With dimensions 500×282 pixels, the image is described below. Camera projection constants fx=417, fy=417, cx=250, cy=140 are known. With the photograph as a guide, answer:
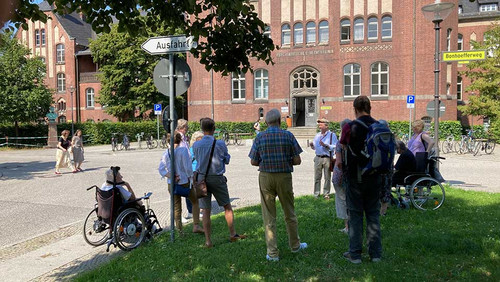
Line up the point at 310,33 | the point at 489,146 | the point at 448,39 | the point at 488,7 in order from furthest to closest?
the point at 488,7
the point at 310,33
the point at 448,39
the point at 489,146

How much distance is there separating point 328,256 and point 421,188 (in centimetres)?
353

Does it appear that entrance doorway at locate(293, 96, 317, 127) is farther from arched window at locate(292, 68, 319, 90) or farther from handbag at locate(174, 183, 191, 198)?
handbag at locate(174, 183, 191, 198)

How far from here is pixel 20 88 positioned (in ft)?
102

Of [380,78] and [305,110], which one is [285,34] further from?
[380,78]

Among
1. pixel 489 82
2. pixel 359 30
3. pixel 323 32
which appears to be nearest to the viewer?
pixel 489 82

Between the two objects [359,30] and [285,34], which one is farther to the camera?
[285,34]

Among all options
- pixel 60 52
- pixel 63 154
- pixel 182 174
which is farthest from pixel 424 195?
pixel 60 52

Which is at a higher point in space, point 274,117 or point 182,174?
point 274,117

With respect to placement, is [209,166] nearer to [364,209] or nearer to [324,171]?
[364,209]

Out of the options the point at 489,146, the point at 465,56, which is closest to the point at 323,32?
the point at 489,146

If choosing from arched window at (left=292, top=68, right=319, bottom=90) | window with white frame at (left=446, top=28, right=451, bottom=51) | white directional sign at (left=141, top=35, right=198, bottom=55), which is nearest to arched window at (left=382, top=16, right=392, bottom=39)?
window with white frame at (left=446, top=28, right=451, bottom=51)

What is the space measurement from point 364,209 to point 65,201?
25.3 ft

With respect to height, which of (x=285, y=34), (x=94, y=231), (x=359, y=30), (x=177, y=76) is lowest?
(x=94, y=231)

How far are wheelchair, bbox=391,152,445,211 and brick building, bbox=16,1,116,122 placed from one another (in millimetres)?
46723
